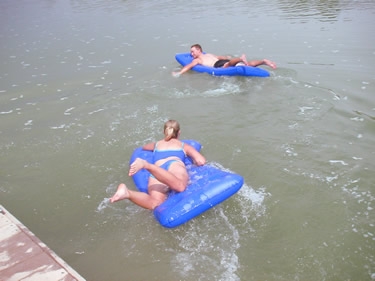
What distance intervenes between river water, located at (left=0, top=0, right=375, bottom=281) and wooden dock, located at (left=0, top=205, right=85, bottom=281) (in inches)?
20.9

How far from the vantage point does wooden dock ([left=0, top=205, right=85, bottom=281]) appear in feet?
9.18

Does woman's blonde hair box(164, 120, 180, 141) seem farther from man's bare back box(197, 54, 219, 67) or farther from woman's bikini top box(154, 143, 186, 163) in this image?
man's bare back box(197, 54, 219, 67)

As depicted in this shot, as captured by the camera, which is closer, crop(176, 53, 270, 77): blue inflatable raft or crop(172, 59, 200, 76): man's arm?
crop(176, 53, 270, 77): blue inflatable raft

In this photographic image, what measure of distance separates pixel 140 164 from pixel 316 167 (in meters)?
2.57

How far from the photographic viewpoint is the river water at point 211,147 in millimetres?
3555

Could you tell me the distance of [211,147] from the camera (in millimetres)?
5703

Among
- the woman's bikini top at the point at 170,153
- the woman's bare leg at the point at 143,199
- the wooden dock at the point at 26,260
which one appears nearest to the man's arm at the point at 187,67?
the woman's bikini top at the point at 170,153

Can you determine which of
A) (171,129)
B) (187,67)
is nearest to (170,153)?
(171,129)

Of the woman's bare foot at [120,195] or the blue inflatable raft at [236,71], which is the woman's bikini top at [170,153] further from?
the blue inflatable raft at [236,71]

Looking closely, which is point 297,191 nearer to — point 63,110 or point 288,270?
point 288,270

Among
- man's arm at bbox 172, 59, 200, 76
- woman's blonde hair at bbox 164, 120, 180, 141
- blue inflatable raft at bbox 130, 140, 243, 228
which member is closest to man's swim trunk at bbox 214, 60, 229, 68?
man's arm at bbox 172, 59, 200, 76

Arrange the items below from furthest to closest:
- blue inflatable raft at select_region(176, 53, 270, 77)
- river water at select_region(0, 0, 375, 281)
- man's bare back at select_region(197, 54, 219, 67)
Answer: man's bare back at select_region(197, 54, 219, 67) → blue inflatable raft at select_region(176, 53, 270, 77) → river water at select_region(0, 0, 375, 281)

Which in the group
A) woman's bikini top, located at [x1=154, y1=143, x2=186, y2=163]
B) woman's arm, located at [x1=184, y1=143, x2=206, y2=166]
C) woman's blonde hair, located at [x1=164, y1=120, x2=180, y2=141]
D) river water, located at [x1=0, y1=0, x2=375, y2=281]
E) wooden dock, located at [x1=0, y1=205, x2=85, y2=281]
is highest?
woman's blonde hair, located at [x1=164, y1=120, x2=180, y2=141]

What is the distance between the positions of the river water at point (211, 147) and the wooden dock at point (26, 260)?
20.9 inches
